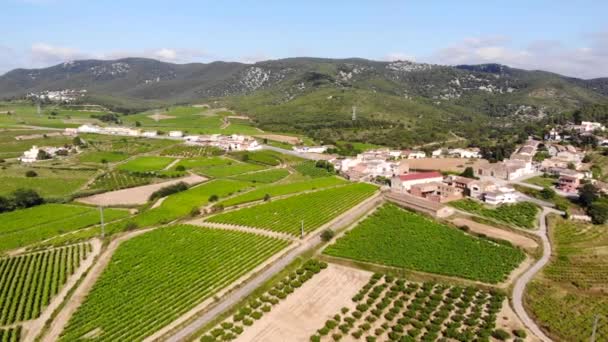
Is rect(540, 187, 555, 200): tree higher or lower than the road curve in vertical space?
higher

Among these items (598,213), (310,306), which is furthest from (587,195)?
(310,306)

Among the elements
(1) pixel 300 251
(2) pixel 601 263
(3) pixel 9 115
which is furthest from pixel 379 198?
(3) pixel 9 115

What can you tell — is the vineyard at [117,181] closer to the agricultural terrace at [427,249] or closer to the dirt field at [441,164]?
the agricultural terrace at [427,249]

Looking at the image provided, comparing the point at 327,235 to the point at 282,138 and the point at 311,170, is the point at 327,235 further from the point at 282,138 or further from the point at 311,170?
the point at 282,138

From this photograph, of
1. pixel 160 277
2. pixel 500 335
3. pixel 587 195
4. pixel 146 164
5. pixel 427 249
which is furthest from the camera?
pixel 146 164

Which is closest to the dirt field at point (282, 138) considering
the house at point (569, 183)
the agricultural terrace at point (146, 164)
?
the agricultural terrace at point (146, 164)

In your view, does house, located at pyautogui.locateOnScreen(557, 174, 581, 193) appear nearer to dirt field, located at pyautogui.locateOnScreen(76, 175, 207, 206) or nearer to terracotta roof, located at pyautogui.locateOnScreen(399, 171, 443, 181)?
terracotta roof, located at pyautogui.locateOnScreen(399, 171, 443, 181)

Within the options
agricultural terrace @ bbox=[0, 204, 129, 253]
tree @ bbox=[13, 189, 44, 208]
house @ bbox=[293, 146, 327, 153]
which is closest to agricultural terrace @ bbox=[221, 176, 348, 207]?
agricultural terrace @ bbox=[0, 204, 129, 253]
